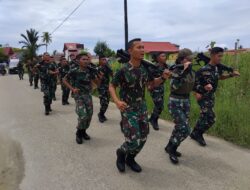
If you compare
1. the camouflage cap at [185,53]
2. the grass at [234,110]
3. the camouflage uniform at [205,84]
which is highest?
the camouflage cap at [185,53]

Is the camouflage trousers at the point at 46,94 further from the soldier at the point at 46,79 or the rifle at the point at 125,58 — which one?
the rifle at the point at 125,58

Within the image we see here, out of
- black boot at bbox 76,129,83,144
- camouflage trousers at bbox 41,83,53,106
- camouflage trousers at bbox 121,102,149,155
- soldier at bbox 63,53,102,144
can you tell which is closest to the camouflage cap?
camouflage trousers at bbox 121,102,149,155

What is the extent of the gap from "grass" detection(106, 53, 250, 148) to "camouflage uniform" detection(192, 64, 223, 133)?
0.93 metres

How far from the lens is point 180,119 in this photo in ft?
19.0

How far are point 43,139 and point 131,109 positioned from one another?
3334 millimetres

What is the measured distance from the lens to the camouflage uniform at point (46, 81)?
11.1 meters

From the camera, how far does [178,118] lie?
19.1 feet

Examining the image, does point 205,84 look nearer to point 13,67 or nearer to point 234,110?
point 234,110

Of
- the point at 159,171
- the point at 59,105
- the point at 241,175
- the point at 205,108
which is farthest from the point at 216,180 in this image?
the point at 59,105

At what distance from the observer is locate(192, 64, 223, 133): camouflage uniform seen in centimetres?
660

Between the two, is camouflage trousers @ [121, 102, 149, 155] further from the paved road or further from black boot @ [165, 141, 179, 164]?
black boot @ [165, 141, 179, 164]

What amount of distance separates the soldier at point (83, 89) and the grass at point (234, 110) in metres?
2.78

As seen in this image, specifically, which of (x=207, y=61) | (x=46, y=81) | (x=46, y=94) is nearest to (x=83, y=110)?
(x=207, y=61)

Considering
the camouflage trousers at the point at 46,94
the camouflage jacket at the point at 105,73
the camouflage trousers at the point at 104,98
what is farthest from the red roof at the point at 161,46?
the camouflage trousers at the point at 104,98
